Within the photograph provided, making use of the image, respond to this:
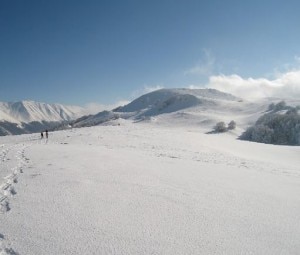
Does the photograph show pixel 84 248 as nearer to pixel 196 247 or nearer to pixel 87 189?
pixel 196 247

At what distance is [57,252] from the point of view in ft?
24.1

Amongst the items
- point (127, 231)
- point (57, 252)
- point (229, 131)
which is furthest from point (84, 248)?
point (229, 131)

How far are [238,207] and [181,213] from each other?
7.77 feet

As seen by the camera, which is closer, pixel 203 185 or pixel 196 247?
pixel 196 247

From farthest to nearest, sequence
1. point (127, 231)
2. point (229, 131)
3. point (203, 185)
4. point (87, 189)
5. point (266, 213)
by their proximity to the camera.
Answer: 1. point (229, 131)
2. point (203, 185)
3. point (87, 189)
4. point (266, 213)
5. point (127, 231)

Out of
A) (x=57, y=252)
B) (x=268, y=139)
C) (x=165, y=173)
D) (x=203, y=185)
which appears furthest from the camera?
(x=268, y=139)

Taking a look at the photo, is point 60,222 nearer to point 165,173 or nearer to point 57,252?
point 57,252

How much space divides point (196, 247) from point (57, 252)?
11.1 feet

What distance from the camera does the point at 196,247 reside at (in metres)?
7.91

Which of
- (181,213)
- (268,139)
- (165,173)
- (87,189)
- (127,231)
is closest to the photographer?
(127,231)

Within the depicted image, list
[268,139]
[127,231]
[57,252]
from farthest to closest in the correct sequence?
[268,139] < [127,231] < [57,252]

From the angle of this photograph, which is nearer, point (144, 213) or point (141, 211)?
point (144, 213)

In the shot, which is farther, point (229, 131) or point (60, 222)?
point (229, 131)

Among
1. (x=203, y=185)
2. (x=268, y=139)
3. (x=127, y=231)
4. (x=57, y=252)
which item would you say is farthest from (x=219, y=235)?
(x=268, y=139)
